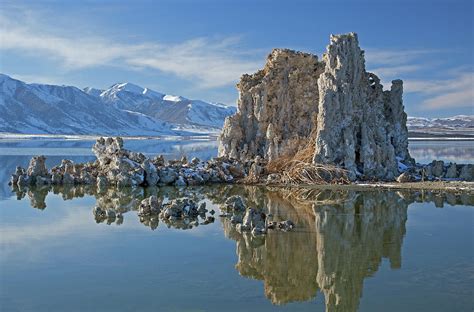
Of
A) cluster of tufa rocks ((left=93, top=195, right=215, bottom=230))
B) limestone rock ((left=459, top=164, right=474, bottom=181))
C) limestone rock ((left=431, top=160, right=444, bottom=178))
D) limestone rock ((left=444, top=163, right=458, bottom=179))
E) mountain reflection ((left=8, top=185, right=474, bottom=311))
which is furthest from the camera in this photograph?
limestone rock ((left=431, top=160, right=444, bottom=178))

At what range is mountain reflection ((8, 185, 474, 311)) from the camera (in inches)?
412

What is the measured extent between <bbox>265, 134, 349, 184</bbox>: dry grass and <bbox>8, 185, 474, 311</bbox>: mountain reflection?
1817 millimetres

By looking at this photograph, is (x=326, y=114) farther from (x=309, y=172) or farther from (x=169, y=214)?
(x=169, y=214)

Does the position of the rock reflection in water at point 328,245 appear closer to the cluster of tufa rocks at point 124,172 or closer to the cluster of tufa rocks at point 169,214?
the cluster of tufa rocks at point 169,214

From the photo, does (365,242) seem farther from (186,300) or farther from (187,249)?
(186,300)

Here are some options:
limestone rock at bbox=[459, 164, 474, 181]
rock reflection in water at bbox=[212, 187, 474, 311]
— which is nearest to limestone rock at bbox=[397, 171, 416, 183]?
limestone rock at bbox=[459, 164, 474, 181]

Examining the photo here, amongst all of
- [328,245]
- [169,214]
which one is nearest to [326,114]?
[169,214]

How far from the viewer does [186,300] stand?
9.41m

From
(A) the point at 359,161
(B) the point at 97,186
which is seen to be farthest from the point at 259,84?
(B) the point at 97,186

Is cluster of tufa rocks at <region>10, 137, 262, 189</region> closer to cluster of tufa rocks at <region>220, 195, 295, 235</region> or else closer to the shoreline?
the shoreline

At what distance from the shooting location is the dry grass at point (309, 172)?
88.0 ft

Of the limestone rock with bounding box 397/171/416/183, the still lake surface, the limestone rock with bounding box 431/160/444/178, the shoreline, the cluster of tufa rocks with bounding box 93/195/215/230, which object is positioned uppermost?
the limestone rock with bounding box 431/160/444/178

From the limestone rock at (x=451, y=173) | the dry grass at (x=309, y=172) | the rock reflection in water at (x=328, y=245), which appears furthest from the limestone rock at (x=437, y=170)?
the rock reflection in water at (x=328, y=245)

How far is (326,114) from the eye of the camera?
27781 mm
